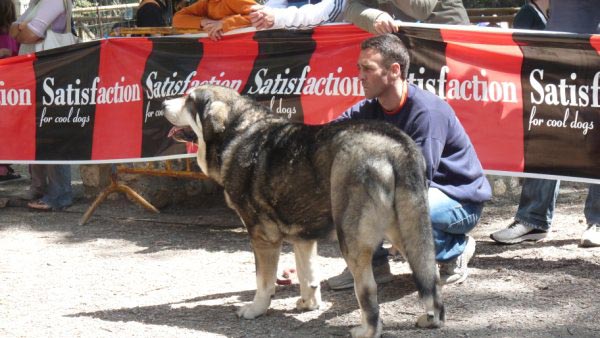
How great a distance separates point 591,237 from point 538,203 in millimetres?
511

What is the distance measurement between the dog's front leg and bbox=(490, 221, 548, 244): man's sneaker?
7.78 feet

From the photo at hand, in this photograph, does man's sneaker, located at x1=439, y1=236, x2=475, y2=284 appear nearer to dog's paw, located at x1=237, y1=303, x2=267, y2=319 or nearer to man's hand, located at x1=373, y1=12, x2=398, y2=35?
dog's paw, located at x1=237, y1=303, x2=267, y2=319

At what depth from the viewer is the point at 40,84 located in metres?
8.37

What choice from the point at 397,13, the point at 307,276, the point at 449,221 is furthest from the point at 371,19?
the point at 307,276

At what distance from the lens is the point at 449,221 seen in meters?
5.50

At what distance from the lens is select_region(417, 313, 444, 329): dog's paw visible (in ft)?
15.9

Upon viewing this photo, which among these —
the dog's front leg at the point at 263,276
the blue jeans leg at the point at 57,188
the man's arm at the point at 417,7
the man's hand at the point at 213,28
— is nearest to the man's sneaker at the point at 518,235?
the man's arm at the point at 417,7

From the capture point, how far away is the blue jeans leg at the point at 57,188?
898 centimetres

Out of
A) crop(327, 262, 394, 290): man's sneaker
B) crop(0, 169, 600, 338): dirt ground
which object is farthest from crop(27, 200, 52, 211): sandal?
crop(327, 262, 394, 290): man's sneaker

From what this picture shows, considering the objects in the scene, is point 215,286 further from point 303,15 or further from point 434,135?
point 303,15

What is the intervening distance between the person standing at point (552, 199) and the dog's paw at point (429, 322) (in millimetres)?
2219

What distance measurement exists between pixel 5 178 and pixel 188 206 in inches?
122

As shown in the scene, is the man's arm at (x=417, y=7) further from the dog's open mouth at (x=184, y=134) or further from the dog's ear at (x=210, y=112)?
the dog's open mouth at (x=184, y=134)

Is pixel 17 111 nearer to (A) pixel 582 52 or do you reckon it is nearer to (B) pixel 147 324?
(B) pixel 147 324
